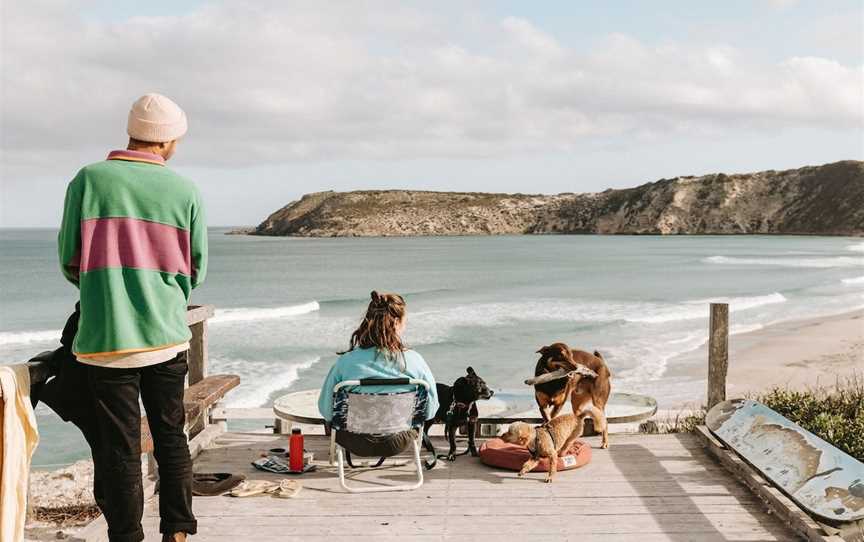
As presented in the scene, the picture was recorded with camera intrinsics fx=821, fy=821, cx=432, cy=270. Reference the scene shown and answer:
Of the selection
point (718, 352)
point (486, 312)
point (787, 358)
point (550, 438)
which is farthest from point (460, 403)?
point (486, 312)

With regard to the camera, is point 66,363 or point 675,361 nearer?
point 66,363

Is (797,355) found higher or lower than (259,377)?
higher

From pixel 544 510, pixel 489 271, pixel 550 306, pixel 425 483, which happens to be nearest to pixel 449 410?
pixel 425 483

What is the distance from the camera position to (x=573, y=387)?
19.8ft

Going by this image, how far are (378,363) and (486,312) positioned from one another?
26.9 m

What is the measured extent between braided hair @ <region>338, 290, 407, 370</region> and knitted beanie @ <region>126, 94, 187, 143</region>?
6.09 ft

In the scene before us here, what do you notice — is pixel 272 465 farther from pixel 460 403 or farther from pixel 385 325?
pixel 385 325

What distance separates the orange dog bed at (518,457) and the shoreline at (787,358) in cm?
709

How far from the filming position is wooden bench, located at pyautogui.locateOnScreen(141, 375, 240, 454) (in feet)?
17.5

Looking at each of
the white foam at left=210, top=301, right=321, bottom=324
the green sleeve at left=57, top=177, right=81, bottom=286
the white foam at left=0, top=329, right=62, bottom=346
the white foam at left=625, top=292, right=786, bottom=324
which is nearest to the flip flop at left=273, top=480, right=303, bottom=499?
the green sleeve at left=57, top=177, right=81, bottom=286

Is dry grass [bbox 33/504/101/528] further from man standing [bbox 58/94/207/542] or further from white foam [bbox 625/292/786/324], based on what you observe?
white foam [bbox 625/292/786/324]

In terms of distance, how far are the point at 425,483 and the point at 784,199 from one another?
6121 inches

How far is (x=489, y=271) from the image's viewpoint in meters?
59.9

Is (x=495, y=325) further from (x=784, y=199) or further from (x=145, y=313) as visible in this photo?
(x=784, y=199)
